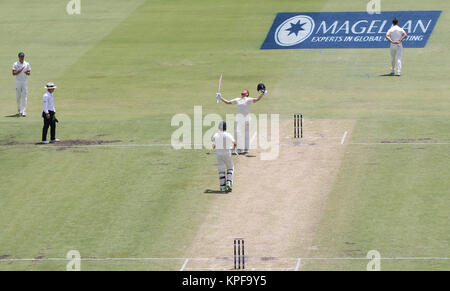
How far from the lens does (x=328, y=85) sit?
5022 centimetres

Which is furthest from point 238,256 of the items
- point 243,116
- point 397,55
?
point 397,55

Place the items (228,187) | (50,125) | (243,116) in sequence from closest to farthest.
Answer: (228,187) < (243,116) < (50,125)

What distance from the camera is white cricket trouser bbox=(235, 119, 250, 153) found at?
1518 inches

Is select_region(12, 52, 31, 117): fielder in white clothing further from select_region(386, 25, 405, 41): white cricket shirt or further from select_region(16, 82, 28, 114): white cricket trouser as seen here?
select_region(386, 25, 405, 41): white cricket shirt

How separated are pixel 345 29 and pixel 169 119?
16.5 metres

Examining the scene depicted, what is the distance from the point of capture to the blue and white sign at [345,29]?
2226 inches

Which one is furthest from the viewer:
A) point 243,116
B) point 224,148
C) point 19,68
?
point 19,68

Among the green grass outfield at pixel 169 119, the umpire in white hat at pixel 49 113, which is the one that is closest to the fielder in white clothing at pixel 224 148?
the green grass outfield at pixel 169 119

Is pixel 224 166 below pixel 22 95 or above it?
below

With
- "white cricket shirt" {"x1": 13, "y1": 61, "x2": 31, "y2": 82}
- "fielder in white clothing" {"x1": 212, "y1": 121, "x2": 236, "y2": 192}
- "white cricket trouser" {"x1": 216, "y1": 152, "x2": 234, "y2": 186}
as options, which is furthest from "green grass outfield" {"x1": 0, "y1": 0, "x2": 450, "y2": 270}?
"white cricket shirt" {"x1": 13, "y1": 61, "x2": 31, "y2": 82}

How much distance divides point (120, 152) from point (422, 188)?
476 inches

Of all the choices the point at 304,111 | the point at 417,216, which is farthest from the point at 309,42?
the point at 417,216

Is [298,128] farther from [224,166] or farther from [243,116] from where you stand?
[224,166]

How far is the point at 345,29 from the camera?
2264 inches
